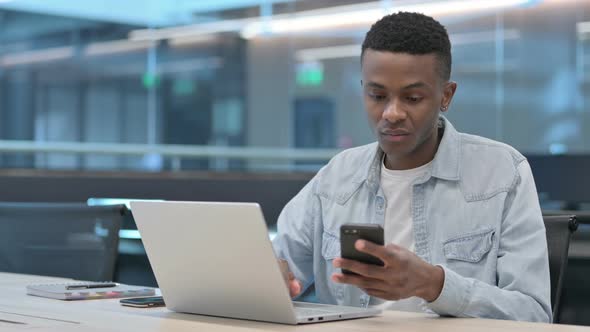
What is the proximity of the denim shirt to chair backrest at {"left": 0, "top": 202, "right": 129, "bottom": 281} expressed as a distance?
26.0 inches

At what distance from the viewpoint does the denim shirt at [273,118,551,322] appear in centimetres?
169

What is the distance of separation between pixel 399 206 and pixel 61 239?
1184 millimetres

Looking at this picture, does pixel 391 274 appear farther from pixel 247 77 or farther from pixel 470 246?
pixel 247 77

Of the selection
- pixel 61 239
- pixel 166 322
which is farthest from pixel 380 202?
pixel 61 239

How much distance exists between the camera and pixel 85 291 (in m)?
1.96

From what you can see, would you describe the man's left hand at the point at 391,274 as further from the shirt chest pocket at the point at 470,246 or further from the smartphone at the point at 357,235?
the shirt chest pocket at the point at 470,246

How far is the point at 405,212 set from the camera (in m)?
1.94

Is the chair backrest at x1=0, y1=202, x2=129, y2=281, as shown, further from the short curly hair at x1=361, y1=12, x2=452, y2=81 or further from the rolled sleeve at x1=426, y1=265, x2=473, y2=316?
the rolled sleeve at x1=426, y1=265, x2=473, y2=316

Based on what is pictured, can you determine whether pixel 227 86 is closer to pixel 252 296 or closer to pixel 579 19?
pixel 579 19

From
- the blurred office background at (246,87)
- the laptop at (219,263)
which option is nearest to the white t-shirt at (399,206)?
the laptop at (219,263)

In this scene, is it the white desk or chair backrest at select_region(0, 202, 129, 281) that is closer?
the white desk

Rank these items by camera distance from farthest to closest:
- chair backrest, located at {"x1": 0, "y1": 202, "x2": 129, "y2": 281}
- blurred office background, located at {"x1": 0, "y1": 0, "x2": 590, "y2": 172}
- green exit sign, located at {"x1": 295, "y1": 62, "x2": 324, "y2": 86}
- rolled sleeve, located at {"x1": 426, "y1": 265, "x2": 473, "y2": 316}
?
green exit sign, located at {"x1": 295, "y1": 62, "x2": 324, "y2": 86} → blurred office background, located at {"x1": 0, "y1": 0, "x2": 590, "y2": 172} → chair backrest, located at {"x1": 0, "y1": 202, "x2": 129, "y2": 281} → rolled sleeve, located at {"x1": 426, "y1": 265, "x2": 473, "y2": 316}

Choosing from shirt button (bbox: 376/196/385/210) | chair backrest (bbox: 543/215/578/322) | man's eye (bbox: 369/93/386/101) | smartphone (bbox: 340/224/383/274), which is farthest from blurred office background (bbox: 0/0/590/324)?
smartphone (bbox: 340/224/383/274)

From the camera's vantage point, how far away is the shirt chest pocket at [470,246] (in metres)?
1.81
